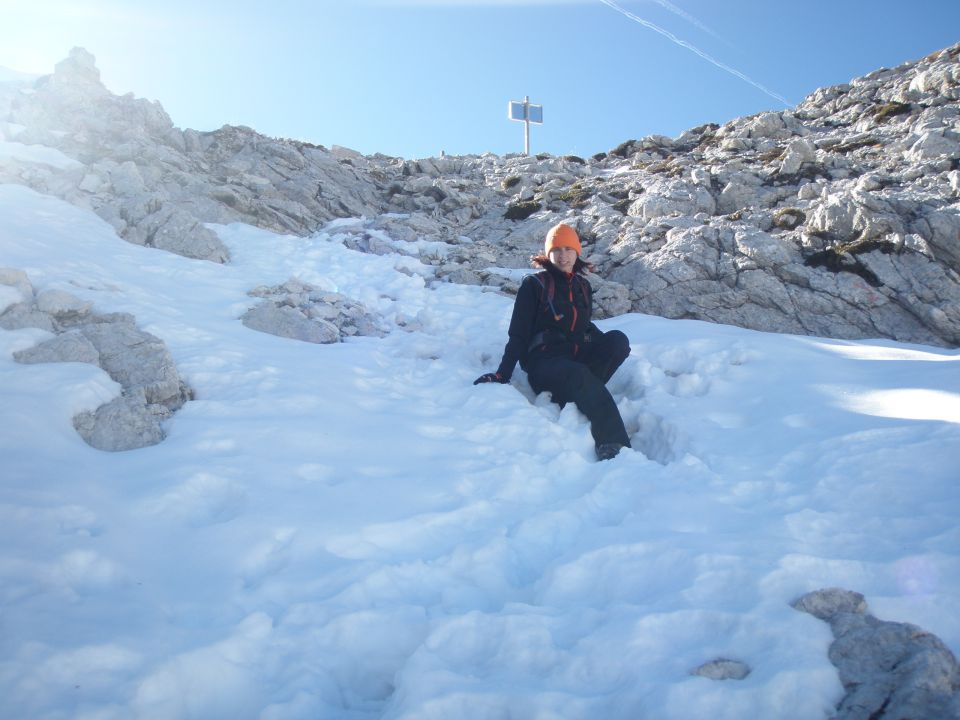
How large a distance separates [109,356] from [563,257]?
15.4ft

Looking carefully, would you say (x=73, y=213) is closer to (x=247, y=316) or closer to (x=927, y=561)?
(x=247, y=316)

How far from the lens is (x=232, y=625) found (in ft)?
10.1

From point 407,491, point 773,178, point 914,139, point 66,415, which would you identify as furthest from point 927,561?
point 914,139

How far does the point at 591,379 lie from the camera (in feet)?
20.1

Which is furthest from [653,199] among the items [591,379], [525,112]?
[525,112]

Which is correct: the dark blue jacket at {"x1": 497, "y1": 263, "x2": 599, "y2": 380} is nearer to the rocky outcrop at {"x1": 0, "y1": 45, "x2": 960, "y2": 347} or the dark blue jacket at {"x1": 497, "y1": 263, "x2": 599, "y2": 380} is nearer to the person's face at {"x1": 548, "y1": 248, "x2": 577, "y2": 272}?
the person's face at {"x1": 548, "y1": 248, "x2": 577, "y2": 272}

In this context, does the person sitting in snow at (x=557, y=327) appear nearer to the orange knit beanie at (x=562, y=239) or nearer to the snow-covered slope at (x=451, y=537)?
the orange knit beanie at (x=562, y=239)

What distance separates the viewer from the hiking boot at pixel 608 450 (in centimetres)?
534

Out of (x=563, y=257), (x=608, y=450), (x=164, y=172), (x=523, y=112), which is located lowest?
(x=608, y=450)

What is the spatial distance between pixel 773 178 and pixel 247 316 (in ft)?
39.2

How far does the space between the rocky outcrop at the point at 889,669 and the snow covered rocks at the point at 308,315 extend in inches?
256

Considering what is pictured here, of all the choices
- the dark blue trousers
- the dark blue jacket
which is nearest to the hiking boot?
the dark blue trousers

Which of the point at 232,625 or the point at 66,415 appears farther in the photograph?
the point at 66,415

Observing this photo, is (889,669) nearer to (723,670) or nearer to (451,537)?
(723,670)
